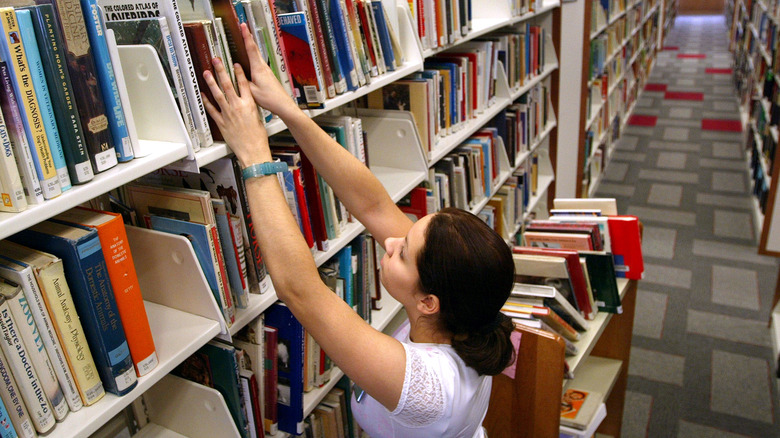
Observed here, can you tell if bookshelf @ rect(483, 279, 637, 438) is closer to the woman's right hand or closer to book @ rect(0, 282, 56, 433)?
the woman's right hand

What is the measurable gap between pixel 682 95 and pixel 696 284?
4.87 m

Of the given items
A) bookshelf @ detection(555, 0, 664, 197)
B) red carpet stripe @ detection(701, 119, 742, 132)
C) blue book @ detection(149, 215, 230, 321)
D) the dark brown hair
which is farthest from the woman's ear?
red carpet stripe @ detection(701, 119, 742, 132)

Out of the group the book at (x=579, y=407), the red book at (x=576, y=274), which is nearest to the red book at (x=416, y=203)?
the red book at (x=576, y=274)

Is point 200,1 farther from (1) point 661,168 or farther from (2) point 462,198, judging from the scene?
(1) point 661,168

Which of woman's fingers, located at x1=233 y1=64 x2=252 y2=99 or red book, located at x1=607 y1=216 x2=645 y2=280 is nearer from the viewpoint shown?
woman's fingers, located at x1=233 y1=64 x2=252 y2=99

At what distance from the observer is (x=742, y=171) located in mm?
4809

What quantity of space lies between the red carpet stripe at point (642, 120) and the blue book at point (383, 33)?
5.44 metres

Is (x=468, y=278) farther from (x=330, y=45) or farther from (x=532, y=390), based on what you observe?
(x=330, y=45)

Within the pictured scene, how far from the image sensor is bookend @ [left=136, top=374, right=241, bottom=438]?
1108 millimetres

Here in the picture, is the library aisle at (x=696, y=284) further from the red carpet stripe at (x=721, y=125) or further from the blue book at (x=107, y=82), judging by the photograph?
the blue book at (x=107, y=82)

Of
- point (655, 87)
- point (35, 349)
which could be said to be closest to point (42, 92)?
point (35, 349)

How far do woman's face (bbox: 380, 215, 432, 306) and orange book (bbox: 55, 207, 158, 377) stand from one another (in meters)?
0.44

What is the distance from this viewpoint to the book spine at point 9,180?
72 cm

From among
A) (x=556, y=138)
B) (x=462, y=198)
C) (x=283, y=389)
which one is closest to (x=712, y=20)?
(x=556, y=138)
